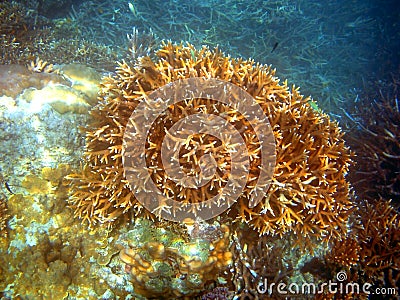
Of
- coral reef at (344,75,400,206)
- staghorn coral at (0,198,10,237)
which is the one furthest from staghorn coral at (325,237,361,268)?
staghorn coral at (0,198,10,237)

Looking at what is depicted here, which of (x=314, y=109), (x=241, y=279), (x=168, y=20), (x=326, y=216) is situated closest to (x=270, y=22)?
(x=168, y=20)

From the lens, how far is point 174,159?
288cm

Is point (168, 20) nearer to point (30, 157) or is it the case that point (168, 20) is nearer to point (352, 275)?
point (30, 157)

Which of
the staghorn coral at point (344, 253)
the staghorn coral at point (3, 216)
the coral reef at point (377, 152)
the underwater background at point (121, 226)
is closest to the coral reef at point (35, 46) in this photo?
the underwater background at point (121, 226)

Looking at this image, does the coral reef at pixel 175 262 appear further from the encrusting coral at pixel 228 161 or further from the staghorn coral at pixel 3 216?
the staghorn coral at pixel 3 216

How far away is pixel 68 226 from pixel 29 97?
157cm

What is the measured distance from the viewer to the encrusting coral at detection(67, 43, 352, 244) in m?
2.95
